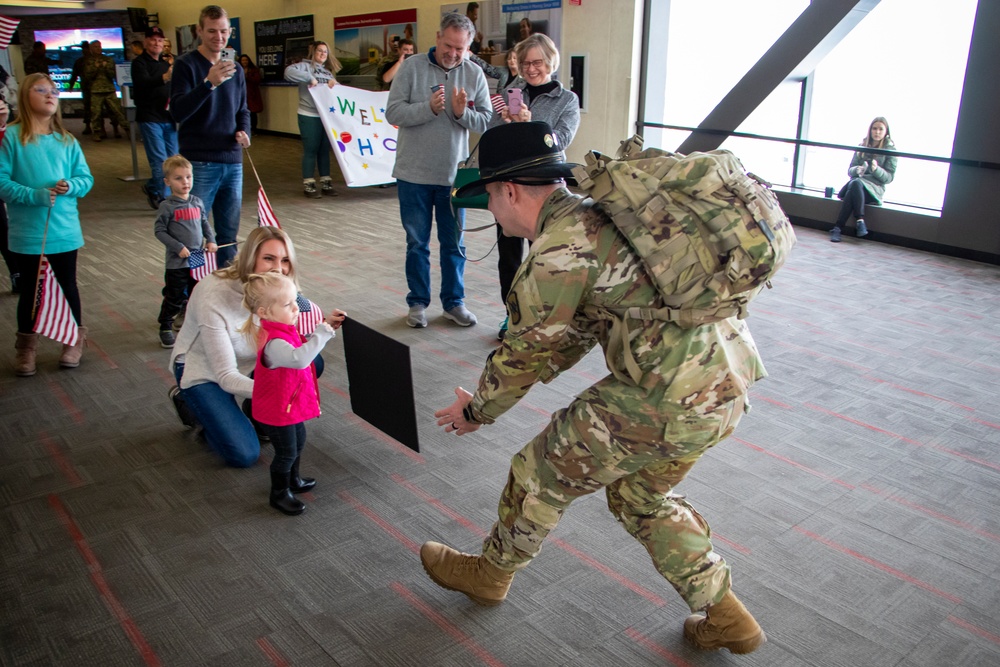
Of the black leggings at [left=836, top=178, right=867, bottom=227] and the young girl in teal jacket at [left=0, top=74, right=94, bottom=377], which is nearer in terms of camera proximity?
the young girl in teal jacket at [left=0, top=74, right=94, bottom=377]

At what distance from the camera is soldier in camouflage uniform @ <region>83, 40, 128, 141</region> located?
1362 cm

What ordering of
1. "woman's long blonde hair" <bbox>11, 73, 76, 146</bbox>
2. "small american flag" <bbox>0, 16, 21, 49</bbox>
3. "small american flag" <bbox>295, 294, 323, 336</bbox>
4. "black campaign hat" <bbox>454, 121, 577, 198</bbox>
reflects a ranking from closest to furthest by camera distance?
"black campaign hat" <bbox>454, 121, 577, 198</bbox> → "small american flag" <bbox>295, 294, 323, 336</bbox> → "woman's long blonde hair" <bbox>11, 73, 76, 146</bbox> → "small american flag" <bbox>0, 16, 21, 49</bbox>

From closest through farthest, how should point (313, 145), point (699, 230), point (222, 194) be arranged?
point (699, 230), point (222, 194), point (313, 145)

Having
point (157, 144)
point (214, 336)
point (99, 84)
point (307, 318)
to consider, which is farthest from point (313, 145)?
point (99, 84)

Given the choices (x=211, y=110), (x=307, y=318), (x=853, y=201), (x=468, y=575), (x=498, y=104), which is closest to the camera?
(x=468, y=575)

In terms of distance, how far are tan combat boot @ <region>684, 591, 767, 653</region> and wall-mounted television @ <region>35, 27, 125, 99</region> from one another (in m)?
20.5

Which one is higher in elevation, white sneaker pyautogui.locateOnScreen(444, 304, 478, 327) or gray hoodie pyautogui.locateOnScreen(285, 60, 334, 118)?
gray hoodie pyautogui.locateOnScreen(285, 60, 334, 118)

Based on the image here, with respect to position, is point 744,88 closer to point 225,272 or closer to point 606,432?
point 225,272

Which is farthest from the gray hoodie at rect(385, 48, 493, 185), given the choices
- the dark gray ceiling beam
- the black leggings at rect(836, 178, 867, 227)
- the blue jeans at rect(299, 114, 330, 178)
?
the blue jeans at rect(299, 114, 330, 178)

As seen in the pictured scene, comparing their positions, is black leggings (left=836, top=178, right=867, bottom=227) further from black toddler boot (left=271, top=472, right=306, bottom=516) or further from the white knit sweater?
black toddler boot (left=271, top=472, right=306, bottom=516)

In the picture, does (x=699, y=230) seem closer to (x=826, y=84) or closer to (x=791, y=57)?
(x=791, y=57)

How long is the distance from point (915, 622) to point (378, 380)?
178 centimetres

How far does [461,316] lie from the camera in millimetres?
4684

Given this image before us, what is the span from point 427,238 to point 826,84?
5281 mm
